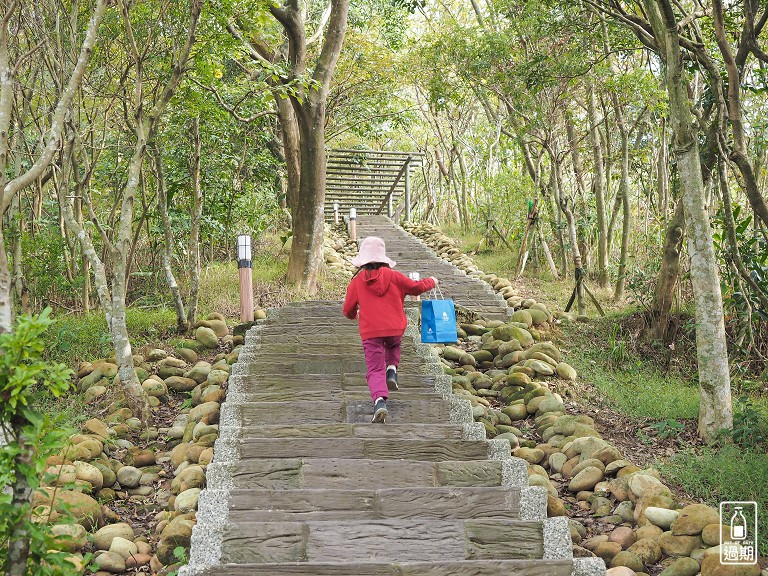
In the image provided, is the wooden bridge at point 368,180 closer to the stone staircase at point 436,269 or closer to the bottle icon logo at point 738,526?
the stone staircase at point 436,269

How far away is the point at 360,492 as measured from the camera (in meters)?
4.55

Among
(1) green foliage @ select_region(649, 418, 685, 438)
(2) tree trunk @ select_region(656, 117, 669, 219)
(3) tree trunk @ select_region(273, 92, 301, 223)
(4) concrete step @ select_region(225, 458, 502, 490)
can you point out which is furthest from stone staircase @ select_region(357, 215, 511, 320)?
(4) concrete step @ select_region(225, 458, 502, 490)

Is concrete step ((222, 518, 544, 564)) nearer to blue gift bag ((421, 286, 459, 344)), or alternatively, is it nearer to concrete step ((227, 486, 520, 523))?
concrete step ((227, 486, 520, 523))

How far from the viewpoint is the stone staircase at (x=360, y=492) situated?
4039 millimetres

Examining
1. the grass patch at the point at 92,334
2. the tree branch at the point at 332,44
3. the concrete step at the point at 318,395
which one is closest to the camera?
the concrete step at the point at 318,395

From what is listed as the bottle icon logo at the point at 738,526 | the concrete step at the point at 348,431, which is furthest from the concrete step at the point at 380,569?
the concrete step at the point at 348,431

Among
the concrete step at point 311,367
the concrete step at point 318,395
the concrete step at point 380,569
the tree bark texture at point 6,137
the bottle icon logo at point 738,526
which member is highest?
the tree bark texture at point 6,137

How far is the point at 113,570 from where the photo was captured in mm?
4262

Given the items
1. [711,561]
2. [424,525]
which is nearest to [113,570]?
[424,525]

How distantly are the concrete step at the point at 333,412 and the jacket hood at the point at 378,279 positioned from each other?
96 centimetres

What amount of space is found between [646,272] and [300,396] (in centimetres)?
523

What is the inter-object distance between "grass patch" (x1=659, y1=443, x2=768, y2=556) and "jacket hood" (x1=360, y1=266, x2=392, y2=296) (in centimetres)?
251

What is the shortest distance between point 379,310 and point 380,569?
7.54ft

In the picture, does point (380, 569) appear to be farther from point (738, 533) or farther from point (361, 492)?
point (738, 533)
